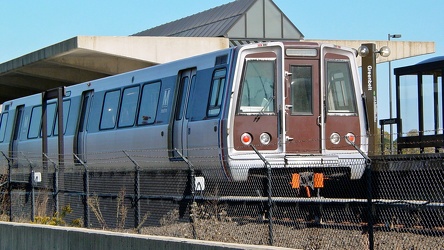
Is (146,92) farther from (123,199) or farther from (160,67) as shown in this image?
(123,199)

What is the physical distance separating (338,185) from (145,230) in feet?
13.6

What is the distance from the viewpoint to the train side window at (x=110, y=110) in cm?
2189

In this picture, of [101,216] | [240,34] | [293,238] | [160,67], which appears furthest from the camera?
[240,34]

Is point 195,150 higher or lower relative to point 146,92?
lower

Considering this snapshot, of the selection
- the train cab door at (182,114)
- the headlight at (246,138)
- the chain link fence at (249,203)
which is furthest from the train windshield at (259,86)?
the train cab door at (182,114)

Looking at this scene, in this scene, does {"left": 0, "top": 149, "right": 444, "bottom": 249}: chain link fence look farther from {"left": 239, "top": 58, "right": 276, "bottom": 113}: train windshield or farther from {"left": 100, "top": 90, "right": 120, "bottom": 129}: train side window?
{"left": 100, "top": 90, "right": 120, "bottom": 129}: train side window

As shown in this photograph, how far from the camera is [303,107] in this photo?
1739cm

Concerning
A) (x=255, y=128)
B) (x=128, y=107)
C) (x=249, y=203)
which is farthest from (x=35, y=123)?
(x=249, y=203)

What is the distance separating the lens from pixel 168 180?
15.3 m

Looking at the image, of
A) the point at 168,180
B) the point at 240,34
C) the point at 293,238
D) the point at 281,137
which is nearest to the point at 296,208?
the point at 293,238

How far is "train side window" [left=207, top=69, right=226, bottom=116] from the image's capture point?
16.9 meters

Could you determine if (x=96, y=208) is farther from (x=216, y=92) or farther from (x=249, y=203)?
(x=249, y=203)

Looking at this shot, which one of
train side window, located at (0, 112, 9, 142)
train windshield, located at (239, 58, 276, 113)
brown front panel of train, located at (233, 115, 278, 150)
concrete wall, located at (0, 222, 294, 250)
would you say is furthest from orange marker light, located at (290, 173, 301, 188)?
train side window, located at (0, 112, 9, 142)

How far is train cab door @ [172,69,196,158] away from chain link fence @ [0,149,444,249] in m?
0.43
